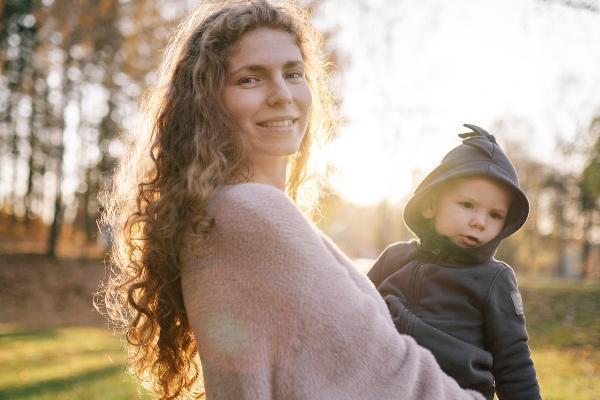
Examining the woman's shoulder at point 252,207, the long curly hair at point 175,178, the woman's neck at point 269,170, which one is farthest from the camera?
the woman's neck at point 269,170

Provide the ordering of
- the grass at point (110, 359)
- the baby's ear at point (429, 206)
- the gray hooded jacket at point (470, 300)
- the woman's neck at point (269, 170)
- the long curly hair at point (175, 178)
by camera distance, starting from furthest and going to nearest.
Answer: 1. the grass at point (110, 359)
2. the baby's ear at point (429, 206)
3. the woman's neck at point (269, 170)
4. the gray hooded jacket at point (470, 300)
5. the long curly hair at point (175, 178)

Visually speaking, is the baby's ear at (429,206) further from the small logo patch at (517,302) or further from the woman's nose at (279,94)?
the woman's nose at (279,94)

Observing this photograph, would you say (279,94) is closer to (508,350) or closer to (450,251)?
(450,251)

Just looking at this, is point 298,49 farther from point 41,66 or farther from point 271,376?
point 41,66

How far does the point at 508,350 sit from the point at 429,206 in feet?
2.06

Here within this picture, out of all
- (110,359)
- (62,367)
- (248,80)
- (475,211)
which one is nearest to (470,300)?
(475,211)

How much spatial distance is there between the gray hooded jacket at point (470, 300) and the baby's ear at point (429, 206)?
3 centimetres

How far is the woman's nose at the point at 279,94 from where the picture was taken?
2066mm

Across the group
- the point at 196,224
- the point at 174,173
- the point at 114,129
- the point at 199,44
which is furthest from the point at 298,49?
the point at 114,129

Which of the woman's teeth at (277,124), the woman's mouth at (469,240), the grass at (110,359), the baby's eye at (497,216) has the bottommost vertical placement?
the grass at (110,359)

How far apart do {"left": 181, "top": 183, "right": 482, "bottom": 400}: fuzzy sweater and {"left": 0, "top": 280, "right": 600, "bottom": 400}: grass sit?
2.84 meters

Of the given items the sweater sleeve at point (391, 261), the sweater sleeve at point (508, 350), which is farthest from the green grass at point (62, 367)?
the sweater sleeve at point (508, 350)

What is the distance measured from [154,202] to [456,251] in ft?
3.53

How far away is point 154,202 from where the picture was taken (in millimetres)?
1923
